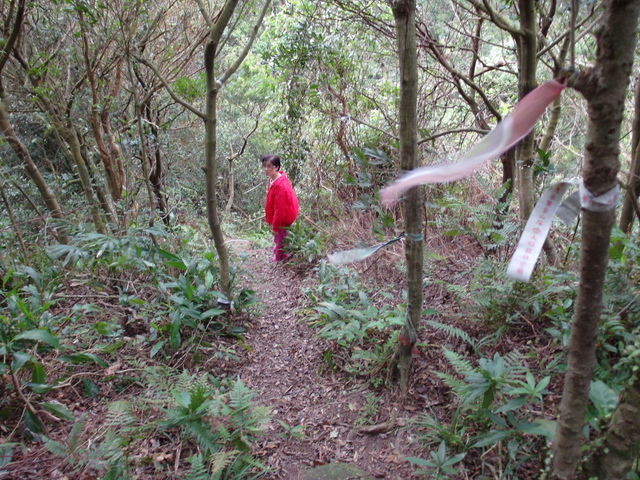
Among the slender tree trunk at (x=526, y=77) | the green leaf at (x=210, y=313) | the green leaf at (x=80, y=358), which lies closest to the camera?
the green leaf at (x=80, y=358)

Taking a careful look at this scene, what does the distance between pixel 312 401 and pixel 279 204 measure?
3.52m

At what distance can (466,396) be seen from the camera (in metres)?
2.04

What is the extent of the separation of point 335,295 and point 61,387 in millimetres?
2275

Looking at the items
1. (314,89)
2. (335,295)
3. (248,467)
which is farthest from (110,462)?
(314,89)

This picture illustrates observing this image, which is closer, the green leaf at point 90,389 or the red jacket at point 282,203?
the green leaf at point 90,389

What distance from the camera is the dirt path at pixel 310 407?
219 cm

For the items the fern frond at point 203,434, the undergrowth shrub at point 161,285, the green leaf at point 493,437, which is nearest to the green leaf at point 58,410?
the undergrowth shrub at point 161,285

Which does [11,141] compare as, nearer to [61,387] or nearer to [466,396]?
→ [61,387]

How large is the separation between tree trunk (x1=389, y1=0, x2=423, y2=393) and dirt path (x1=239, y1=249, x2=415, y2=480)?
0.32 meters

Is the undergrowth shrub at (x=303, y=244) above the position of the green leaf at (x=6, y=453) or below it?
above

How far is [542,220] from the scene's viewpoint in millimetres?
1205

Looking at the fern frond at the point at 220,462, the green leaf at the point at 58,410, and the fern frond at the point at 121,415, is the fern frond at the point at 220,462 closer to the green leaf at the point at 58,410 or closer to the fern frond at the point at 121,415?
the fern frond at the point at 121,415

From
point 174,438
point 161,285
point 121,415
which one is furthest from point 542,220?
point 161,285

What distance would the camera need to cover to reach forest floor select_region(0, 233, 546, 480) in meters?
2.13
